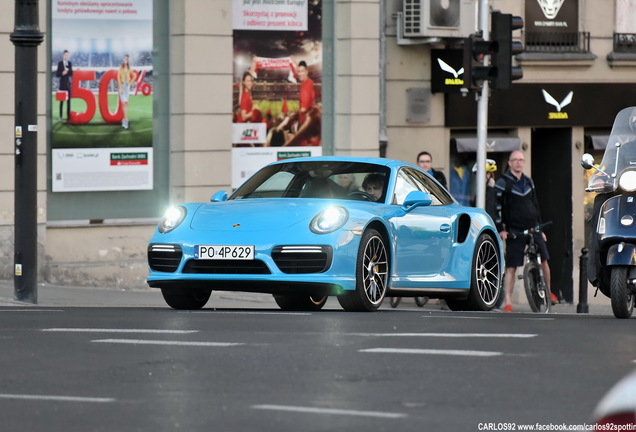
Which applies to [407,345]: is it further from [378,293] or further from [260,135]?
[260,135]

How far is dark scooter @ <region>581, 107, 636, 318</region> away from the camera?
1219 centimetres

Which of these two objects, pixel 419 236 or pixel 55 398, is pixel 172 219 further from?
pixel 55 398

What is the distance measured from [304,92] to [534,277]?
4.94 meters

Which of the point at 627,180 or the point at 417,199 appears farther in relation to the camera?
the point at 417,199

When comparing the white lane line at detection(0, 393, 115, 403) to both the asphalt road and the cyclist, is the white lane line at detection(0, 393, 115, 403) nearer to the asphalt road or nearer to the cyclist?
the asphalt road

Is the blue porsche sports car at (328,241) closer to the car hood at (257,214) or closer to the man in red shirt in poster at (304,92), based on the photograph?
the car hood at (257,214)

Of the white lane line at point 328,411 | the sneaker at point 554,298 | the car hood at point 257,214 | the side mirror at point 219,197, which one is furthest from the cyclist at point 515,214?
the white lane line at point 328,411

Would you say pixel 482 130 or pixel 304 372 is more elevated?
pixel 482 130

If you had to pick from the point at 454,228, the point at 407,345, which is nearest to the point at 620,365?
the point at 407,345

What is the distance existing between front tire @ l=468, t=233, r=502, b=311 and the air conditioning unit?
29.5 feet

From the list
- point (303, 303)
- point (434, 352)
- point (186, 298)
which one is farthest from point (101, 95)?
point (434, 352)

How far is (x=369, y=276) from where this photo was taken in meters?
12.8

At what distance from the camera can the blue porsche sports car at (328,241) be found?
12445mm

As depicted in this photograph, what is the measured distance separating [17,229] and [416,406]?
369 inches
